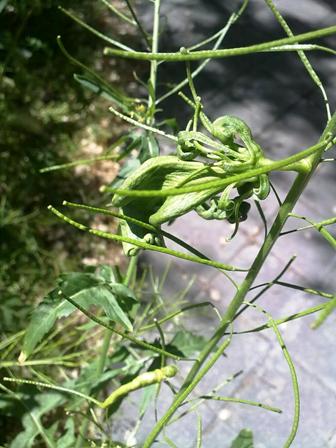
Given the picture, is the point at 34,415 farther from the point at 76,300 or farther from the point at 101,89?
the point at 101,89

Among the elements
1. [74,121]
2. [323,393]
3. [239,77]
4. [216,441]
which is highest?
[239,77]

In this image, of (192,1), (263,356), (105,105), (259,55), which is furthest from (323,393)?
(192,1)

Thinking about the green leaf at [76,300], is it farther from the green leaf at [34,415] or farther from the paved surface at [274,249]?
the paved surface at [274,249]

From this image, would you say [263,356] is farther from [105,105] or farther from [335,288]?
[105,105]

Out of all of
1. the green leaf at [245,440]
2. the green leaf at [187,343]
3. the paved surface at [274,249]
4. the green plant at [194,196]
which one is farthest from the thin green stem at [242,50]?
the paved surface at [274,249]

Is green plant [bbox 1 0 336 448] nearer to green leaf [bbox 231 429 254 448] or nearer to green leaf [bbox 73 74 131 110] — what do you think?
green leaf [bbox 73 74 131 110]

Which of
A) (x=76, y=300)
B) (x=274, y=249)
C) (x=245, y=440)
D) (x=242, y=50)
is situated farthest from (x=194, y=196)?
(x=274, y=249)
